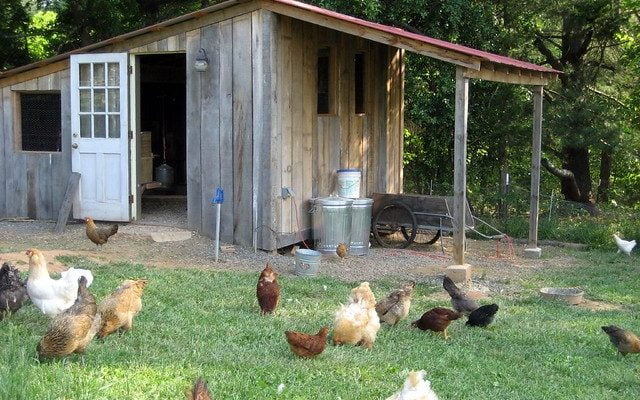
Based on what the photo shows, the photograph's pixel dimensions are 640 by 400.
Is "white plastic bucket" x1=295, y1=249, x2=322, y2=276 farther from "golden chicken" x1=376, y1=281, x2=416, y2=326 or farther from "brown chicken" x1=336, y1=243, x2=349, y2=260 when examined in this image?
"golden chicken" x1=376, y1=281, x2=416, y2=326

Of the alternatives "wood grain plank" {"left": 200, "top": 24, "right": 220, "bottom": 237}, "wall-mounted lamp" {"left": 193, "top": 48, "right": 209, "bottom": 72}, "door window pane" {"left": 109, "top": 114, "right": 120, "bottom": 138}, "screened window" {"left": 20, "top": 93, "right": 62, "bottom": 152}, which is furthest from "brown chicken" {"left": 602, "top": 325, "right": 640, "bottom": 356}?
"screened window" {"left": 20, "top": 93, "right": 62, "bottom": 152}

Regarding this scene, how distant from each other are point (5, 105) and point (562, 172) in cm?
1213

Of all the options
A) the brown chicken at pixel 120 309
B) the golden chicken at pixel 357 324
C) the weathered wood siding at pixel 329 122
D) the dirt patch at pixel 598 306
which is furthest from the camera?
the weathered wood siding at pixel 329 122

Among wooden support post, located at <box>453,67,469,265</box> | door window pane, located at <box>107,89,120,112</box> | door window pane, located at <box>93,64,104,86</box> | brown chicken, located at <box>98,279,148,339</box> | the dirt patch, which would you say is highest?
door window pane, located at <box>93,64,104,86</box>

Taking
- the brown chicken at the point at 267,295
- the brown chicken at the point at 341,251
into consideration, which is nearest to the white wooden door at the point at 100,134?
the brown chicken at the point at 341,251

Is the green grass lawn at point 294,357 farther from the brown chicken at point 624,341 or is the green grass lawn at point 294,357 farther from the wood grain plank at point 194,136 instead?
the wood grain plank at point 194,136

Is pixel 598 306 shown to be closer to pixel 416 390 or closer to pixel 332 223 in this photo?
pixel 332 223

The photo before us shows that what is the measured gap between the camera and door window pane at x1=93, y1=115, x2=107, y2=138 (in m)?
12.9

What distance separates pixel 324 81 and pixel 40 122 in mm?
4750

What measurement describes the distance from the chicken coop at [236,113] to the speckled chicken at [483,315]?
3.39 m

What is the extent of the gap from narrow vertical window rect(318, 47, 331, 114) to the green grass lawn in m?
4.44

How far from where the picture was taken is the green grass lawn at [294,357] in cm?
562

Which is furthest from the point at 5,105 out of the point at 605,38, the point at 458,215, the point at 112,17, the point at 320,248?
the point at 605,38

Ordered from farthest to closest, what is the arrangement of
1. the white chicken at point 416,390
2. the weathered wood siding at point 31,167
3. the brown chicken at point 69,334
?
1. the weathered wood siding at point 31,167
2. the brown chicken at point 69,334
3. the white chicken at point 416,390
